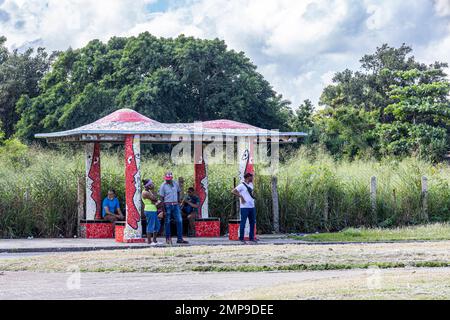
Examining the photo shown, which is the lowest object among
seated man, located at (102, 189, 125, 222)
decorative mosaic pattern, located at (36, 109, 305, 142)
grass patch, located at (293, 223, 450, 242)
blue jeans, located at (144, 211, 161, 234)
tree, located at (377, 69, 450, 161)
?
grass patch, located at (293, 223, 450, 242)

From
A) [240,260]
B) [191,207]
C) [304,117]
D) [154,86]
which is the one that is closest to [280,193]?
[191,207]

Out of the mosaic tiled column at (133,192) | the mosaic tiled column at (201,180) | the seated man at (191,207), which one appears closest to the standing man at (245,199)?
the mosaic tiled column at (133,192)

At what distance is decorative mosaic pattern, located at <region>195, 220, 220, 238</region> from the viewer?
26938mm

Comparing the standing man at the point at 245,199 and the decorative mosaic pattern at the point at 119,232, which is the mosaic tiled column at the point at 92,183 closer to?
the decorative mosaic pattern at the point at 119,232

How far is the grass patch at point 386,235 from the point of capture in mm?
25250

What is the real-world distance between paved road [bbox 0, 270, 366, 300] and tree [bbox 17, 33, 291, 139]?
3567cm

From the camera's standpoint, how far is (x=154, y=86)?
172ft

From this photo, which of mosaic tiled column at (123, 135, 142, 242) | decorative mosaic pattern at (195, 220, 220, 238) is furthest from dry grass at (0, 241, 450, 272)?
decorative mosaic pattern at (195, 220, 220, 238)

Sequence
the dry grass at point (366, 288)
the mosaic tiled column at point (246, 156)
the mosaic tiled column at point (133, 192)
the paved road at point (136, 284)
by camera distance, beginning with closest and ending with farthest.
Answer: the dry grass at point (366, 288) < the paved road at point (136, 284) < the mosaic tiled column at point (133, 192) < the mosaic tiled column at point (246, 156)

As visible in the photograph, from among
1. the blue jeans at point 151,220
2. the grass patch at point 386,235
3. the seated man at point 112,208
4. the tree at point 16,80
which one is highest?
the tree at point 16,80

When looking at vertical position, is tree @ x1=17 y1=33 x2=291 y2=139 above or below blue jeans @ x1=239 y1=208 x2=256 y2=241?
above

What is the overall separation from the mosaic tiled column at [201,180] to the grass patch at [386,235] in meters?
3.19

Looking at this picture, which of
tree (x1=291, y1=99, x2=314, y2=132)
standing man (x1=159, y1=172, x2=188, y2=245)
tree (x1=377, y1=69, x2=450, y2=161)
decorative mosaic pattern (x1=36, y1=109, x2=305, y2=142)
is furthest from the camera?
tree (x1=291, y1=99, x2=314, y2=132)

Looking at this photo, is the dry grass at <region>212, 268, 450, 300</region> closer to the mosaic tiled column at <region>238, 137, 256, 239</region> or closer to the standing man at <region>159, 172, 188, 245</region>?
the standing man at <region>159, 172, 188, 245</region>
